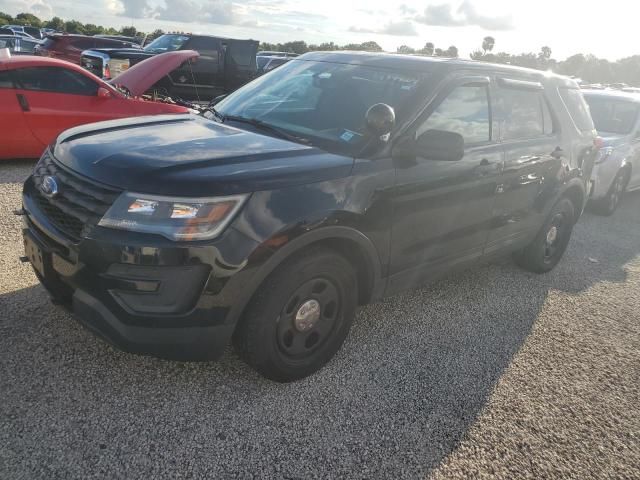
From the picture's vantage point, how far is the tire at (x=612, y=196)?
7691 millimetres

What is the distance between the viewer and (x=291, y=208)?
252cm

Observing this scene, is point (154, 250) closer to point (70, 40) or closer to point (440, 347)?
point (440, 347)

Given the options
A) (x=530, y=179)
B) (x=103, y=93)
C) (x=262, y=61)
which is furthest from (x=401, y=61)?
(x=262, y=61)

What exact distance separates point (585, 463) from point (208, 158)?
2.42 meters

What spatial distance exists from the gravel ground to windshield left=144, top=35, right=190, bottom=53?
12.0 m

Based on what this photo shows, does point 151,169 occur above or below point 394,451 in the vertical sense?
above

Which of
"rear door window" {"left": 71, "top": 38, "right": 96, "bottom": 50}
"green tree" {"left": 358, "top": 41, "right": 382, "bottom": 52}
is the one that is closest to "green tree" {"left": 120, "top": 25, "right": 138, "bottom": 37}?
"rear door window" {"left": 71, "top": 38, "right": 96, "bottom": 50}

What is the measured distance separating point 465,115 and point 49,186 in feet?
8.40

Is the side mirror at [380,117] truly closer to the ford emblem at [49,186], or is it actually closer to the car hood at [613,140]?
the ford emblem at [49,186]

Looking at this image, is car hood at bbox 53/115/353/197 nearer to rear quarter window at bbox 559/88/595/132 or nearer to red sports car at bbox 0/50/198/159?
rear quarter window at bbox 559/88/595/132

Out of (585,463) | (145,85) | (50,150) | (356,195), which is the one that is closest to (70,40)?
(145,85)

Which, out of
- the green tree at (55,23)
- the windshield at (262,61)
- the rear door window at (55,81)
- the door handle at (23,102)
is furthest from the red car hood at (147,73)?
the green tree at (55,23)

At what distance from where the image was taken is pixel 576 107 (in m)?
4.81

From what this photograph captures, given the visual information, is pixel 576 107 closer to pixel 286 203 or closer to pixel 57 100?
pixel 286 203
